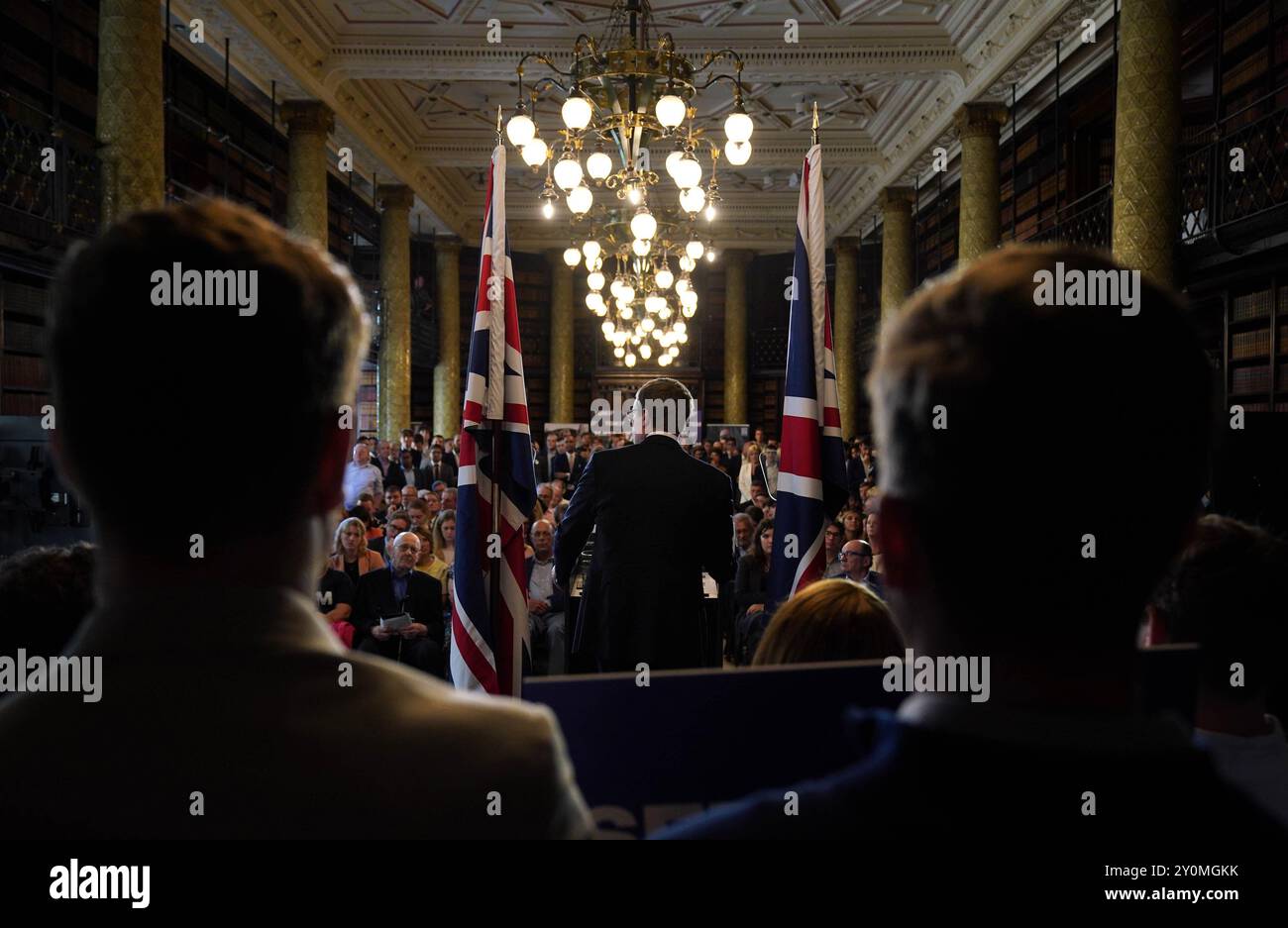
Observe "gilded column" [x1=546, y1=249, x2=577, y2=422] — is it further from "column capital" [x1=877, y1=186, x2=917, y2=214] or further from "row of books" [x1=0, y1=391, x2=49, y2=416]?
"row of books" [x1=0, y1=391, x2=49, y2=416]

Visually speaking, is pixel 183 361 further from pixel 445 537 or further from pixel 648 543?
pixel 445 537

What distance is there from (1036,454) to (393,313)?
626 inches

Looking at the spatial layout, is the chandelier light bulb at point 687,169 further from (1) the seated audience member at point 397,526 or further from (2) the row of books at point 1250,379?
(2) the row of books at point 1250,379

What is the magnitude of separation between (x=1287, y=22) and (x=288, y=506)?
9414 millimetres

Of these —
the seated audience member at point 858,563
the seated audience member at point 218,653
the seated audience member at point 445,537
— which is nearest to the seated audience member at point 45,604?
the seated audience member at point 218,653

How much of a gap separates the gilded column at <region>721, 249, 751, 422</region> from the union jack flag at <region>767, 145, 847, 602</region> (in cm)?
1823

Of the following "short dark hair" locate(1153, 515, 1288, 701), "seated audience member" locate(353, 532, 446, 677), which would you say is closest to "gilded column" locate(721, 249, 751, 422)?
"seated audience member" locate(353, 532, 446, 677)

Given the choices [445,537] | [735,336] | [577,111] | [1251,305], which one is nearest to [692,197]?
[577,111]

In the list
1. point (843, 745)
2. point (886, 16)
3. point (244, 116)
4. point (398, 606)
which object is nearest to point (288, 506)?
point (843, 745)

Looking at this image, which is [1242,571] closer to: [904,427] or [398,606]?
[904,427]

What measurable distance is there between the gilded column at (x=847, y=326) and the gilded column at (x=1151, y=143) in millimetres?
10817

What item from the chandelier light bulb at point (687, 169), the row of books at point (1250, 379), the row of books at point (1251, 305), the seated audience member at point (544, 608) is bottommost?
the seated audience member at point (544, 608)

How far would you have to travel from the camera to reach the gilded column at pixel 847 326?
19.0 metres

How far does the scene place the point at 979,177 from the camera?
11.8 meters
